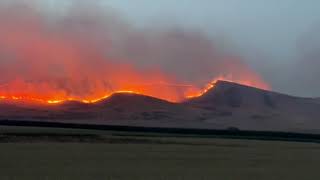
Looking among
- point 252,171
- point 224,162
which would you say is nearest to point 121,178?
point 252,171

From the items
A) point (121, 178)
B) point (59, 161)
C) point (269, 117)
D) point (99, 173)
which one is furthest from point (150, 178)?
point (269, 117)

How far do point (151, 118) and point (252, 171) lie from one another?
498 feet

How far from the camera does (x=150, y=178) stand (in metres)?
21.6

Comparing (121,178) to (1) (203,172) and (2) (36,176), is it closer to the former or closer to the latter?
(2) (36,176)

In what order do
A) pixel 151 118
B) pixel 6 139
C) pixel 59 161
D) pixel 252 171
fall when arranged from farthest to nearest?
pixel 151 118 → pixel 6 139 → pixel 59 161 → pixel 252 171

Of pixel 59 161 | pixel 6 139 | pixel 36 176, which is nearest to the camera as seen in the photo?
pixel 36 176

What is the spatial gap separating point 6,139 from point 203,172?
27870mm

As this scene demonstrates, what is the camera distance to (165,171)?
24.9 metres

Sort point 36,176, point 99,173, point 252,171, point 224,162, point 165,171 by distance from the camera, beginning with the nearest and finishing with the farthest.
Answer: point 36,176 < point 99,173 < point 165,171 < point 252,171 < point 224,162

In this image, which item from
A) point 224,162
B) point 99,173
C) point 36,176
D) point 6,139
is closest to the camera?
point 36,176

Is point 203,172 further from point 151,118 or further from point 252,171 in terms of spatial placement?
point 151,118

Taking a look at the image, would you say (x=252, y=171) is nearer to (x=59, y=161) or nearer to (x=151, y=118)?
(x=59, y=161)

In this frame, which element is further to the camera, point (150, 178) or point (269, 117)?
point (269, 117)

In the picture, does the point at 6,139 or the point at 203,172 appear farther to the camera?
the point at 6,139
